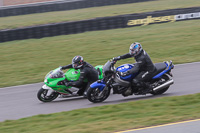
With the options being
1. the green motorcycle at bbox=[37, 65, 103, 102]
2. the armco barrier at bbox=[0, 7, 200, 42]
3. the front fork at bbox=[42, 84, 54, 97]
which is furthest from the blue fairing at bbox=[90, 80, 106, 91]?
the armco barrier at bbox=[0, 7, 200, 42]

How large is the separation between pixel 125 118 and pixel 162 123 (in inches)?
38.9

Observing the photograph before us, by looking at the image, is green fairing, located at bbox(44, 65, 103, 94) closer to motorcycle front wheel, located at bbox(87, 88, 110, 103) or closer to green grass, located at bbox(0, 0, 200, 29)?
motorcycle front wheel, located at bbox(87, 88, 110, 103)

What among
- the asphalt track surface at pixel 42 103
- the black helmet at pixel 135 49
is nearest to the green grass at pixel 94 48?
the asphalt track surface at pixel 42 103

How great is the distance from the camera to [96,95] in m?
9.78

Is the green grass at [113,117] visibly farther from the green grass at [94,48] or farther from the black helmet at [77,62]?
the green grass at [94,48]

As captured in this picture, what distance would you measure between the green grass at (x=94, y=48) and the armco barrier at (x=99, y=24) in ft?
1.11

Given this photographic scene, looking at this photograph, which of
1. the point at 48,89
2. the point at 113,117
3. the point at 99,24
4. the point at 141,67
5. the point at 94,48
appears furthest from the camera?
the point at 99,24

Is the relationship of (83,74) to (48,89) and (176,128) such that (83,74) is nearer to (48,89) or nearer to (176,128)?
(48,89)

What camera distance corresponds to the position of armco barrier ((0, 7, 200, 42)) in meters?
20.7

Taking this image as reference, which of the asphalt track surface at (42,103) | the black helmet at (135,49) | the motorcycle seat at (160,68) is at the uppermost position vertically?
the black helmet at (135,49)

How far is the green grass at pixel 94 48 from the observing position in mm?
15367

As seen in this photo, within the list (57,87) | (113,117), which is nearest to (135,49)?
(113,117)

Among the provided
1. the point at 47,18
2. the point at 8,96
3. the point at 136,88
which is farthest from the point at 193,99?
the point at 47,18

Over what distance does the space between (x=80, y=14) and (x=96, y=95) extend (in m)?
20.4
